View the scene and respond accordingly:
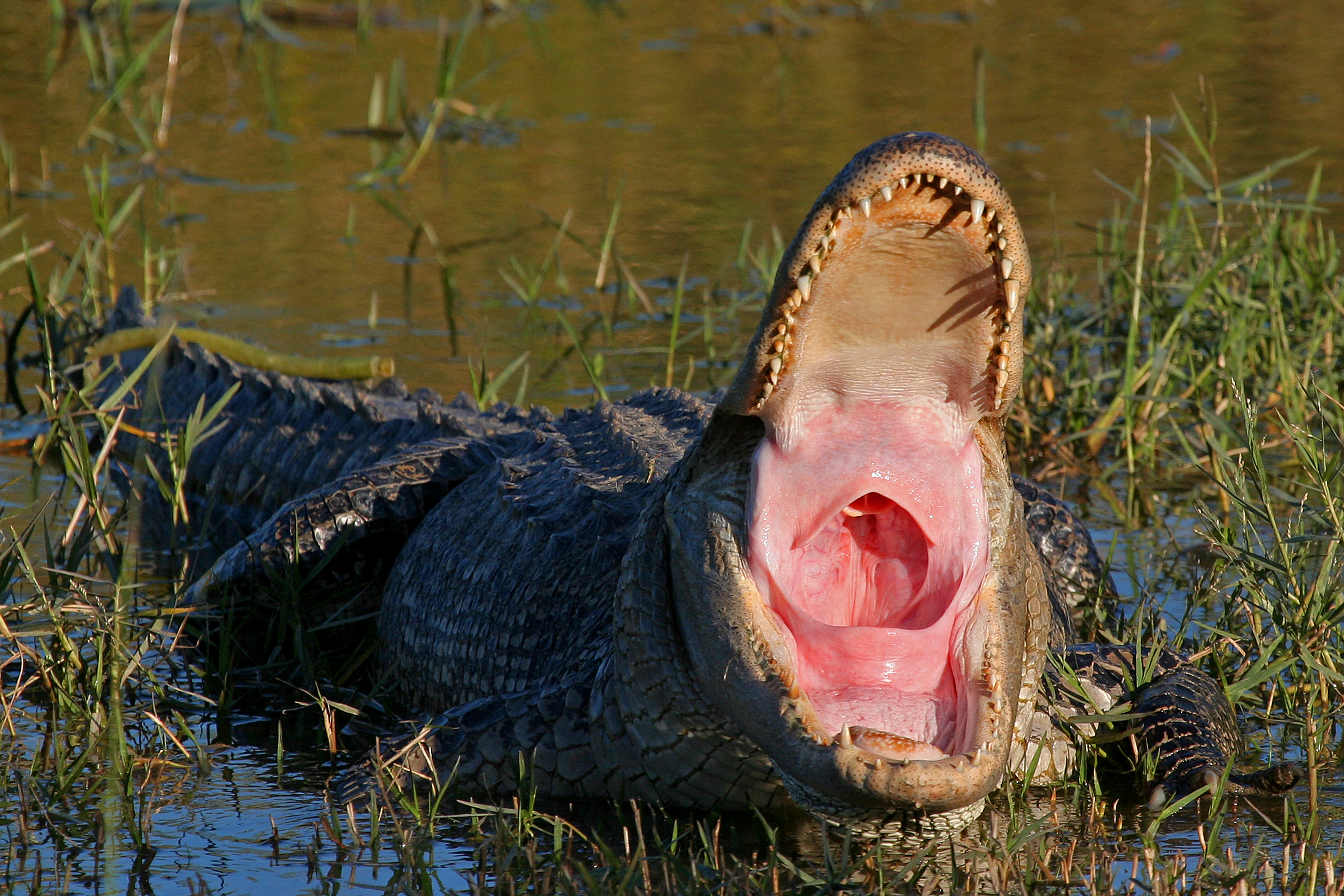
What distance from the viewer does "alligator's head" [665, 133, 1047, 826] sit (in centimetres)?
243

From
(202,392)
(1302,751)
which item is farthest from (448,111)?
(1302,751)

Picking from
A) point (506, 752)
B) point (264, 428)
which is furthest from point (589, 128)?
point (506, 752)

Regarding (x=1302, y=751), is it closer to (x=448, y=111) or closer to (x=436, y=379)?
(x=436, y=379)

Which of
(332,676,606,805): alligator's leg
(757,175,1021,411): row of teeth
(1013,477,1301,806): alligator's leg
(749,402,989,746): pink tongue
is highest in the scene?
(757,175,1021,411): row of teeth

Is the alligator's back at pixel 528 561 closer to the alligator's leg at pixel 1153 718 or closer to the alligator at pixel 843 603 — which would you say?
the alligator at pixel 843 603

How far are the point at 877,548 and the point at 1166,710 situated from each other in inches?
28.7

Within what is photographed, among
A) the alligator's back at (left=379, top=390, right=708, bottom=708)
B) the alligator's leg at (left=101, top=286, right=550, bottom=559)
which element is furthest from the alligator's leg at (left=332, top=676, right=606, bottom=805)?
the alligator's leg at (left=101, top=286, right=550, bottom=559)

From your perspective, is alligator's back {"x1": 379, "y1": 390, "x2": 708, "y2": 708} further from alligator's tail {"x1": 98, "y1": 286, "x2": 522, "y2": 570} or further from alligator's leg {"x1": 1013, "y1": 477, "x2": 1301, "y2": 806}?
alligator's leg {"x1": 1013, "y1": 477, "x2": 1301, "y2": 806}

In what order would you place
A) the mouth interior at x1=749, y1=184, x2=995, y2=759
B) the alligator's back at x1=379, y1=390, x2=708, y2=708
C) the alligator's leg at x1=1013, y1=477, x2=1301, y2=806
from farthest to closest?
the alligator's back at x1=379, y1=390, x2=708, y2=708 → the alligator's leg at x1=1013, y1=477, x2=1301, y2=806 → the mouth interior at x1=749, y1=184, x2=995, y2=759

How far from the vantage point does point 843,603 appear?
9.71 ft

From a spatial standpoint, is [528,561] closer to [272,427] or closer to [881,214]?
[881,214]

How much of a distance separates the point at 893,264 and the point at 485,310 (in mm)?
4560

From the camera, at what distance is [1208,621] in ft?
13.0

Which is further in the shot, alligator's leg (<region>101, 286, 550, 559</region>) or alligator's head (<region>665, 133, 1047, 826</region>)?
alligator's leg (<region>101, 286, 550, 559</region>)
